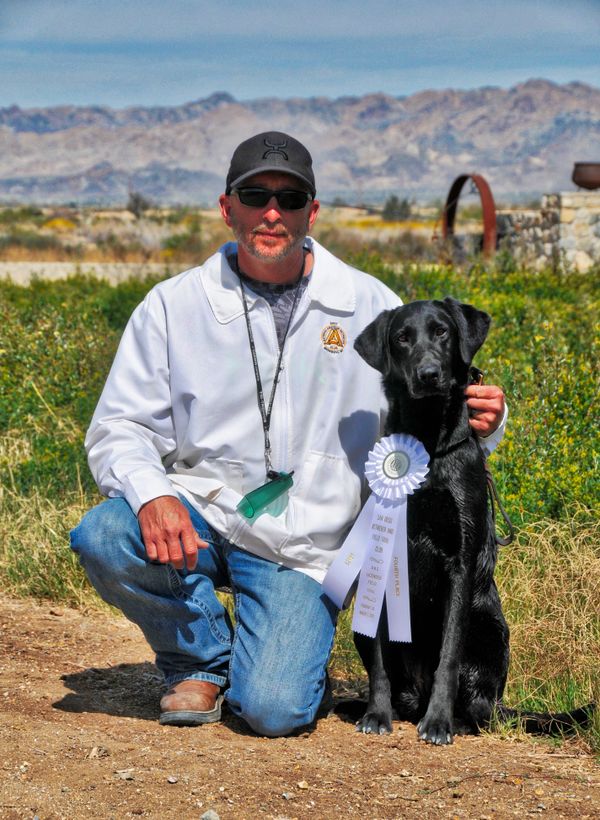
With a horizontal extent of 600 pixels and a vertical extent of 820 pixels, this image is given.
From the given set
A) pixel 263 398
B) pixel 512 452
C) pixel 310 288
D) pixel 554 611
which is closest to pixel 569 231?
pixel 512 452

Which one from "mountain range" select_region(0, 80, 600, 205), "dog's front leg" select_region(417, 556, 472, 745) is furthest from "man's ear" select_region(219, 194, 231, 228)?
"mountain range" select_region(0, 80, 600, 205)

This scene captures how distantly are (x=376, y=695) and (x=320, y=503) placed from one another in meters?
0.62

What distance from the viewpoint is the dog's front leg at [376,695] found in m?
3.35

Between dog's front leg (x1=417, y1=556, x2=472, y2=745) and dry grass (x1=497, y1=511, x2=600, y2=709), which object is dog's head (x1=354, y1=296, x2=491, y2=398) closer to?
dog's front leg (x1=417, y1=556, x2=472, y2=745)

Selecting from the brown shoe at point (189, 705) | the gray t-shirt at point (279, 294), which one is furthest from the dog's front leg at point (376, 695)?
the gray t-shirt at point (279, 294)

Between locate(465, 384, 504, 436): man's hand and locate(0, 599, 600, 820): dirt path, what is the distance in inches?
37.4

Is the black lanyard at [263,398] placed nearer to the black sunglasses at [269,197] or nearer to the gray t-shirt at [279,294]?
the gray t-shirt at [279,294]

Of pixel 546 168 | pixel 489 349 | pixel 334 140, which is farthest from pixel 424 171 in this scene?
pixel 489 349

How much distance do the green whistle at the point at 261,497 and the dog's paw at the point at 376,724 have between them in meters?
0.71

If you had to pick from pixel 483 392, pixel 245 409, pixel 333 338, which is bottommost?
pixel 245 409

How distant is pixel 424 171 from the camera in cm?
14862

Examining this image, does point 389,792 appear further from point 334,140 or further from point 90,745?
point 334,140

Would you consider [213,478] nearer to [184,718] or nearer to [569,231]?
[184,718]

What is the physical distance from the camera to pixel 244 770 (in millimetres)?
3008
